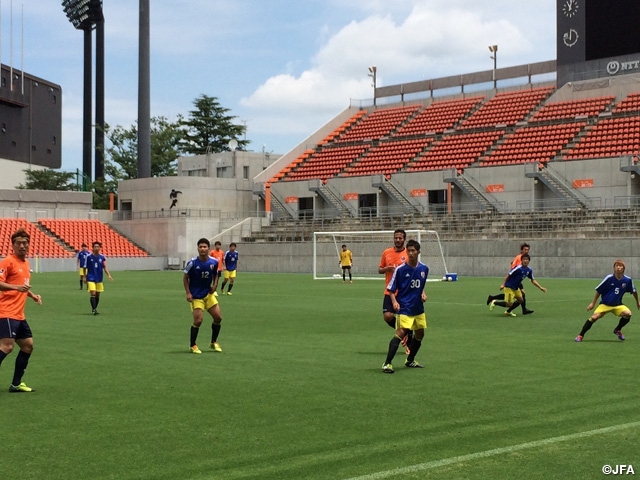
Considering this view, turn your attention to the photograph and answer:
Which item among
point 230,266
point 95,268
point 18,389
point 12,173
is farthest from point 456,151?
point 18,389

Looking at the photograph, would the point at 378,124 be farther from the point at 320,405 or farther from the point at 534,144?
the point at 320,405

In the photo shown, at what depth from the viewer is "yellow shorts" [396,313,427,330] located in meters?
12.9

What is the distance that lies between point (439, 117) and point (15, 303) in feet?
201

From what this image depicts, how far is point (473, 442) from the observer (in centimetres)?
827

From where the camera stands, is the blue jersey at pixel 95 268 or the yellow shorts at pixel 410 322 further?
the blue jersey at pixel 95 268

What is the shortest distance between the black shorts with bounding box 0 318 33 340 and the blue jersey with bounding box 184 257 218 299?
4412 millimetres

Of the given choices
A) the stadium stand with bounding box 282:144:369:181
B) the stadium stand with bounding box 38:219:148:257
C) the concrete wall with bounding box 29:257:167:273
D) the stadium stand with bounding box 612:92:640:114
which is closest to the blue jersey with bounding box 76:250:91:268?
the concrete wall with bounding box 29:257:167:273

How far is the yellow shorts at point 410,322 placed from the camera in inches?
507

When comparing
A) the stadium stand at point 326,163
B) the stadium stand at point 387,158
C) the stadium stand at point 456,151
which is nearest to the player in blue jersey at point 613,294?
the stadium stand at point 456,151

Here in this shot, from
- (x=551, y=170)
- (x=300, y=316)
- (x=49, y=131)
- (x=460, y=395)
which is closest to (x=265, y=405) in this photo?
(x=460, y=395)

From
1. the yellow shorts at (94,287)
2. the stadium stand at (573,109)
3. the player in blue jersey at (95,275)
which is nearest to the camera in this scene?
the player in blue jersey at (95,275)

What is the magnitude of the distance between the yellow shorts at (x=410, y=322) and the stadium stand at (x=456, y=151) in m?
47.3

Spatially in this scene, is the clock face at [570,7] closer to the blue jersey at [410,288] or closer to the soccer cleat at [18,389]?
the blue jersey at [410,288]

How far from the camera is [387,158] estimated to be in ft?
219
